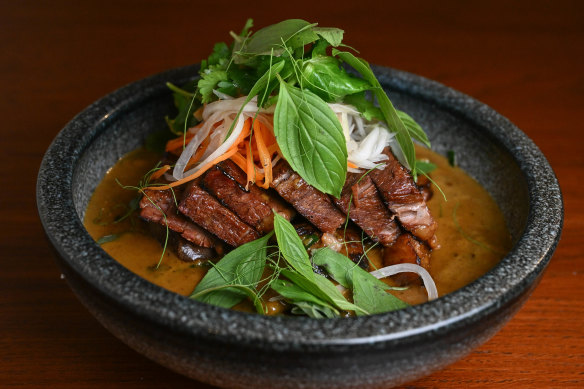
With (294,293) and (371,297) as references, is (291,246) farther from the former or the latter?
(371,297)

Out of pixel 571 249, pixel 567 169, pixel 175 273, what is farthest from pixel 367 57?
pixel 175 273

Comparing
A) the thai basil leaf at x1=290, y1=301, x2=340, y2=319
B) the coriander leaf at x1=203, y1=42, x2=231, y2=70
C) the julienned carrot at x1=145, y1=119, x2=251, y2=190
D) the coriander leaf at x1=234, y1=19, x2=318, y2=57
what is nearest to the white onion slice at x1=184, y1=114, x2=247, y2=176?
the julienned carrot at x1=145, y1=119, x2=251, y2=190

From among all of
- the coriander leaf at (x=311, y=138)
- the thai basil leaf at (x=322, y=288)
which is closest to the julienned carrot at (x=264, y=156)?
the coriander leaf at (x=311, y=138)

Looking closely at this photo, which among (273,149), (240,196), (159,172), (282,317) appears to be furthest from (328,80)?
(282,317)

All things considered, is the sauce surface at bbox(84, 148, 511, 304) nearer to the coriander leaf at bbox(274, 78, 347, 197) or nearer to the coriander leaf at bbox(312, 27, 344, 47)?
the coriander leaf at bbox(274, 78, 347, 197)

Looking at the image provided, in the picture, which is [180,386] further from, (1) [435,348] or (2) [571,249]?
(2) [571,249]

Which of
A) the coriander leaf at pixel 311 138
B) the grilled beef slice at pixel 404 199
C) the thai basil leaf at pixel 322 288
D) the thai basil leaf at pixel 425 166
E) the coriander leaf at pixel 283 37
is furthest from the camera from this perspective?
the thai basil leaf at pixel 425 166

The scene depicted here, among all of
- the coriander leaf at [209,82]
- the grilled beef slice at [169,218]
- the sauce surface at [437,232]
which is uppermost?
the coriander leaf at [209,82]

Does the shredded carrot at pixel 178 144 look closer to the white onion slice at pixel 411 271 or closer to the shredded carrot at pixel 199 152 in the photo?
the shredded carrot at pixel 199 152
